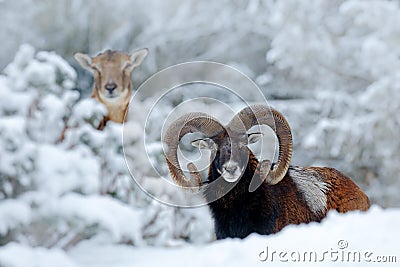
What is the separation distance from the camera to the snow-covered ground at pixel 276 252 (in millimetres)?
3414

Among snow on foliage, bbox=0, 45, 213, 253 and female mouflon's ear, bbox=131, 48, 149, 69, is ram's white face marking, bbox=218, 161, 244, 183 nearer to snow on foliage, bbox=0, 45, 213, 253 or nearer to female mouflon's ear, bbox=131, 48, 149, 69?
snow on foliage, bbox=0, 45, 213, 253

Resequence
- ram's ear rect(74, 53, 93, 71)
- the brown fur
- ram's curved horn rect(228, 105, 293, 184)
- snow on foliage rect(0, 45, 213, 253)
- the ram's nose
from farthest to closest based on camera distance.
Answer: ram's ear rect(74, 53, 93, 71), the brown fur, ram's curved horn rect(228, 105, 293, 184), the ram's nose, snow on foliage rect(0, 45, 213, 253)

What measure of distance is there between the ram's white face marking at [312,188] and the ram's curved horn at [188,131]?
2.47ft

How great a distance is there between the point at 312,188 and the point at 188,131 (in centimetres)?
101

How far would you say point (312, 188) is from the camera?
4.41 meters

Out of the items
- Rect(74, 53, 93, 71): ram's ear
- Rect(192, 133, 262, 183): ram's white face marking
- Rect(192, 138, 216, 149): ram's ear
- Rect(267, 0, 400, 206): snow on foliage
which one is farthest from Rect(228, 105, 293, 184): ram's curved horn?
Rect(267, 0, 400, 206): snow on foliage

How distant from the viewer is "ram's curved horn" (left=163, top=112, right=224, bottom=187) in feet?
13.1

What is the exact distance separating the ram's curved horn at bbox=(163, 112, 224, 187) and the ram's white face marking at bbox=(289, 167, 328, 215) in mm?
752

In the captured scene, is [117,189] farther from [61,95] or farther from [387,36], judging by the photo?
[387,36]

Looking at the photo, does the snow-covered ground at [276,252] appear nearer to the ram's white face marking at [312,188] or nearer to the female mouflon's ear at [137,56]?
the ram's white face marking at [312,188]

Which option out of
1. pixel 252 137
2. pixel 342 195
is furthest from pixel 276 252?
→ pixel 342 195

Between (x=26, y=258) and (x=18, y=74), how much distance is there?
1.32 m

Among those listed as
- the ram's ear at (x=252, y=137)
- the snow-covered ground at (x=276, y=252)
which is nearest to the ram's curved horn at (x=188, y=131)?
the ram's ear at (x=252, y=137)

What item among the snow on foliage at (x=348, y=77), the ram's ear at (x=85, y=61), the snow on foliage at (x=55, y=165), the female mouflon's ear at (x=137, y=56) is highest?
the snow on foliage at (x=348, y=77)
